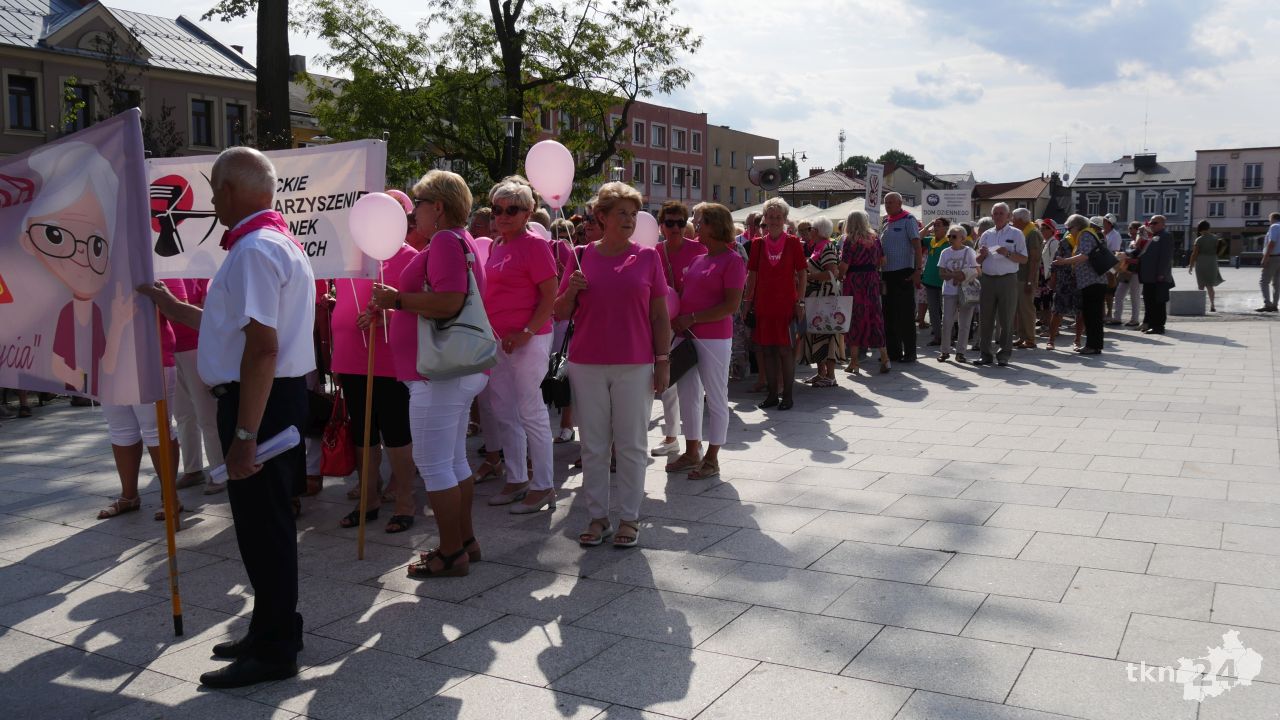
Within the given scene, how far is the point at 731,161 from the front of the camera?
293 feet

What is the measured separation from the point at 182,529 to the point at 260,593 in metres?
2.47

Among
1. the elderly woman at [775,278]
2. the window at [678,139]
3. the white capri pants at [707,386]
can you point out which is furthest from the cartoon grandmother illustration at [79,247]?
the window at [678,139]

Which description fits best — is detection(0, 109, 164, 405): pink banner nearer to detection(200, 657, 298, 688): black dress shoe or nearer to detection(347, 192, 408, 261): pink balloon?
detection(347, 192, 408, 261): pink balloon

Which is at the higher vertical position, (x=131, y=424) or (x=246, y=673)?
(x=131, y=424)

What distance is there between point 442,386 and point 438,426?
19cm

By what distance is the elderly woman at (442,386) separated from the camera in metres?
4.69

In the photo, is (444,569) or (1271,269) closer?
(444,569)

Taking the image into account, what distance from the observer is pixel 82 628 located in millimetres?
4352

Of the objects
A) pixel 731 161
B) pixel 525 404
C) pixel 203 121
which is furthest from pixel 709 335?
pixel 731 161

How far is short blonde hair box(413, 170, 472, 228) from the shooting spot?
15.8ft

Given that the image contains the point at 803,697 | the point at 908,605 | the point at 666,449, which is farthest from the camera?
the point at 666,449

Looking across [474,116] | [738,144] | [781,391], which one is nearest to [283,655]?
[781,391]

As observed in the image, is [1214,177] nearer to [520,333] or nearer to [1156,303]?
[1156,303]

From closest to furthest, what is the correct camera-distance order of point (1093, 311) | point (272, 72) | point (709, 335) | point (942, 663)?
point (942, 663), point (709, 335), point (1093, 311), point (272, 72)
